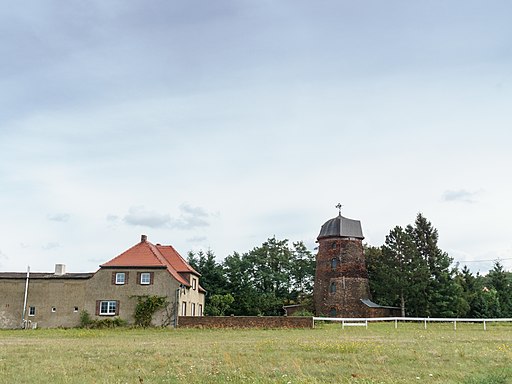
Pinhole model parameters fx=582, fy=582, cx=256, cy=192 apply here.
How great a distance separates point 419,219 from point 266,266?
62.9 feet

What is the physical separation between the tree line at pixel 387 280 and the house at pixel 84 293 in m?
16.0

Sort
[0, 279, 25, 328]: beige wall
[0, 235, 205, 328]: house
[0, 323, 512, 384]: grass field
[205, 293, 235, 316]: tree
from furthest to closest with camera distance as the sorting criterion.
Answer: [205, 293, 235, 316]: tree < [0, 279, 25, 328]: beige wall < [0, 235, 205, 328]: house < [0, 323, 512, 384]: grass field

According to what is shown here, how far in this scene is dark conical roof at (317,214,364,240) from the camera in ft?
190

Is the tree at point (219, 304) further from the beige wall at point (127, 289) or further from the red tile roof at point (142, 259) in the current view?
the beige wall at point (127, 289)

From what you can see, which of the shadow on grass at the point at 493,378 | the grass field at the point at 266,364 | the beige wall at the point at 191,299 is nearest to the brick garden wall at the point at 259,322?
the beige wall at the point at 191,299

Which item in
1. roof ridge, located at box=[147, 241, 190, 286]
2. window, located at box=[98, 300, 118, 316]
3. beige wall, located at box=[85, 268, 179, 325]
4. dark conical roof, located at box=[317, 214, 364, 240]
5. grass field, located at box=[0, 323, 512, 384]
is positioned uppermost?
dark conical roof, located at box=[317, 214, 364, 240]

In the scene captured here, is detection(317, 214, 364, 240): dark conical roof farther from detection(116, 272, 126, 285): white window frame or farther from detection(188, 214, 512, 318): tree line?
detection(116, 272, 126, 285): white window frame

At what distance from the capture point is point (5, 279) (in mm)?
42875

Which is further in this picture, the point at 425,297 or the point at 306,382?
the point at 425,297

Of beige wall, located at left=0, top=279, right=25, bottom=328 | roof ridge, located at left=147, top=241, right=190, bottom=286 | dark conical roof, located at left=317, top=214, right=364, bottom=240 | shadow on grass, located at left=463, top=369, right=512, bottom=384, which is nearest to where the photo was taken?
shadow on grass, located at left=463, top=369, right=512, bottom=384

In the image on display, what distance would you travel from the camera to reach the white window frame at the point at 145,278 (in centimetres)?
4274

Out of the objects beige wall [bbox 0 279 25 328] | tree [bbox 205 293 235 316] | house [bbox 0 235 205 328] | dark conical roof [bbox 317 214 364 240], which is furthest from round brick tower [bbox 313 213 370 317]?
beige wall [bbox 0 279 25 328]

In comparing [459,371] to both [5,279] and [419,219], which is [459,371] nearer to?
[5,279]

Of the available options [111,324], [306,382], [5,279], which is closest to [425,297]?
[111,324]
